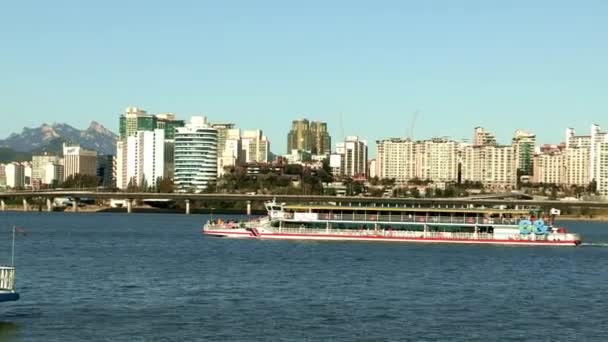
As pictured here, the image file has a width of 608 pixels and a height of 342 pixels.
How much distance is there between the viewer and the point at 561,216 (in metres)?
200

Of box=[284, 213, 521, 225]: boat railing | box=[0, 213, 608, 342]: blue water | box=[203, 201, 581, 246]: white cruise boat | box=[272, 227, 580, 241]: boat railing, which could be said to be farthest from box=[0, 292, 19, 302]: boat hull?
box=[284, 213, 521, 225]: boat railing

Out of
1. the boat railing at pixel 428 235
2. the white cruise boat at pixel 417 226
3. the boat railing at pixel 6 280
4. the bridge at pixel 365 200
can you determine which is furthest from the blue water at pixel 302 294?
the bridge at pixel 365 200

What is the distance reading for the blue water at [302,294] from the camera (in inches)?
1515

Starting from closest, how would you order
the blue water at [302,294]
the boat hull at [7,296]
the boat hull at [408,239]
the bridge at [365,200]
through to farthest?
the boat hull at [7,296], the blue water at [302,294], the boat hull at [408,239], the bridge at [365,200]

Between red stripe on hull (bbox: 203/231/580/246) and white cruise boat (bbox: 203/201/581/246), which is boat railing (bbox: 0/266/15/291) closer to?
white cruise boat (bbox: 203/201/581/246)

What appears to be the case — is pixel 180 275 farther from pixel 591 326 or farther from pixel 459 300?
pixel 591 326

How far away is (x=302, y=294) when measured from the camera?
4975 centimetres

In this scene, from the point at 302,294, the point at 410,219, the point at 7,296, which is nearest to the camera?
the point at 7,296

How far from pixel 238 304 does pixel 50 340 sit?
37.2ft

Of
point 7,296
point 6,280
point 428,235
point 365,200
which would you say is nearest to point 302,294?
point 6,280

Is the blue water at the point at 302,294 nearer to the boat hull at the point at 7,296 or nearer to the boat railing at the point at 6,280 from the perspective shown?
the boat hull at the point at 7,296

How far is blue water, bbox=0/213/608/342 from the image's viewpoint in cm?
3847

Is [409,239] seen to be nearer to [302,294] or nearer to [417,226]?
[417,226]

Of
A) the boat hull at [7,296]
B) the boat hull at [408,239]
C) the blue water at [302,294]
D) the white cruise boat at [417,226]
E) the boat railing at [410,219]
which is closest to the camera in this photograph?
the boat hull at [7,296]
